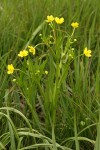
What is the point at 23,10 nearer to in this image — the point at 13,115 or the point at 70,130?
the point at 13,115

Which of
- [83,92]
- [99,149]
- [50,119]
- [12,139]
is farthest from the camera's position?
[83,92]

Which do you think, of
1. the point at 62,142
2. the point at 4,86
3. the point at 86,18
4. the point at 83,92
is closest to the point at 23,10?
the point at 86,18

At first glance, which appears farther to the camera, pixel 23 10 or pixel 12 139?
pixel 23 10

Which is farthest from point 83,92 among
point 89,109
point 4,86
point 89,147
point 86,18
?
point 86,18

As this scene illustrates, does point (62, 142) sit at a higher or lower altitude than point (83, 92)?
lower

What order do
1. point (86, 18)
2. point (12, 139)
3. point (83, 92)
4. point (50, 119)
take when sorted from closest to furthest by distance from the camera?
point (12, 139)
point (50, 119)
point (83, 92)
point (86, 18)

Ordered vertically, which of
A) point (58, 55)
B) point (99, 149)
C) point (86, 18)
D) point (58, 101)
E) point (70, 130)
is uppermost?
point (86, 18)
